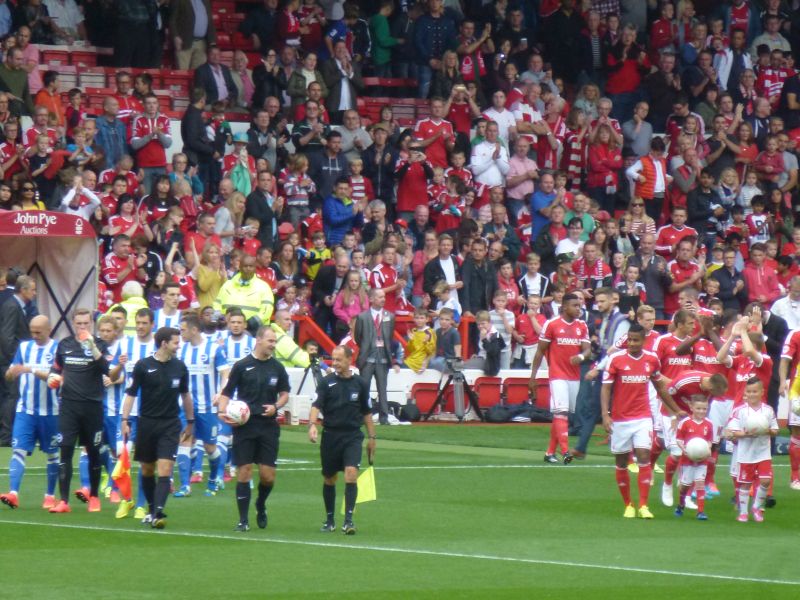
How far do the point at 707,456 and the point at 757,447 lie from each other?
52 cm

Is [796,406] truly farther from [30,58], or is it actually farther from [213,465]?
[30,58]

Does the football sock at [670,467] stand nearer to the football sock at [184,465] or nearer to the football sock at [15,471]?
the football sock at [184,465]

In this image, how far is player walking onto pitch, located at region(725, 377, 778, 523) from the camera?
16000 mm

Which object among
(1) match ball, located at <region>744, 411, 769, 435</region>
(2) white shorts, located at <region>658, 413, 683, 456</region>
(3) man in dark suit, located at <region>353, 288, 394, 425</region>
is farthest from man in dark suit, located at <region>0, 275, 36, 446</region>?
(1) match ball, located at <region>744, 411, 769, 435</region>

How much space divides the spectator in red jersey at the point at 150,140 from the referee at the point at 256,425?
37.9ft

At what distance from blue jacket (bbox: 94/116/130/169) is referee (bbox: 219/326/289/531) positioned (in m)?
11.6

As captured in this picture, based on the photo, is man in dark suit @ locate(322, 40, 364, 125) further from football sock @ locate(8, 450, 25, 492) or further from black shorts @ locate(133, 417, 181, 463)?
black shorts @ locate(133, 417, 181, 463)

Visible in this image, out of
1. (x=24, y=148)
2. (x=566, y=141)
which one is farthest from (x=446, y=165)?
(x=24, y=148)

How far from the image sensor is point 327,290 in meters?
26.1

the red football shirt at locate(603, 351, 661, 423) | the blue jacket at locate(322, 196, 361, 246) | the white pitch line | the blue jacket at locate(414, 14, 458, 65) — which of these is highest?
the blue jacket at locate(414, 14, 458, 65)

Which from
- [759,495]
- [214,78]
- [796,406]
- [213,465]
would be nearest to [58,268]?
[214,78]

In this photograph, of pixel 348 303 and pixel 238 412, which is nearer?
pixel 238 412

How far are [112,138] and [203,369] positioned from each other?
353 inches

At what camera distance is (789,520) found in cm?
1623
